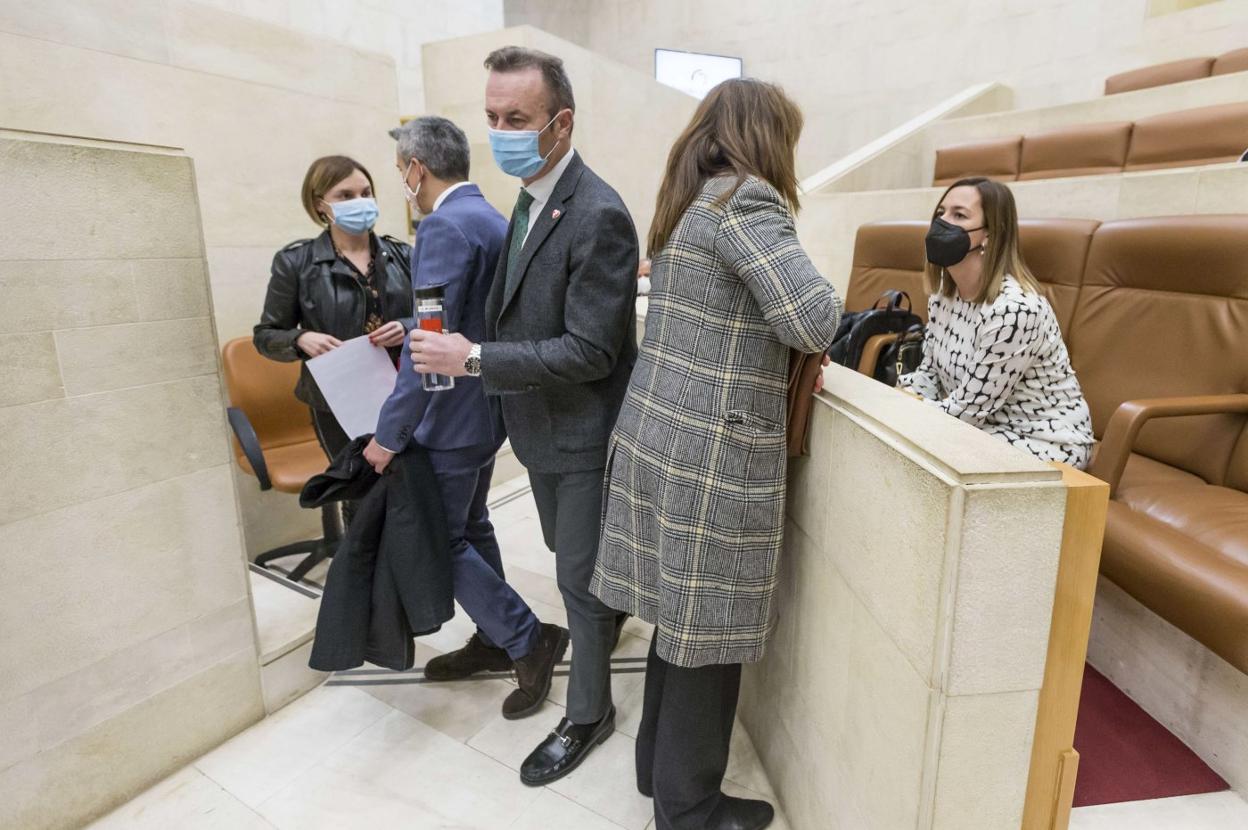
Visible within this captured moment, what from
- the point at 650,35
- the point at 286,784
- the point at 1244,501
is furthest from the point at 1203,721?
the point at 650,35

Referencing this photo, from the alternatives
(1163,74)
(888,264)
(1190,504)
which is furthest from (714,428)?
(1163,74)

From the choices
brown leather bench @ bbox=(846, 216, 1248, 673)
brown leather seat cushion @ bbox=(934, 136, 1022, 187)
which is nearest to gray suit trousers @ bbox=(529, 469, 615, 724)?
brown leather bench @ bbox=(846, 216, 1248, 673)

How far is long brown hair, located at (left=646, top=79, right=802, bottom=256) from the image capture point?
1171 millimetres

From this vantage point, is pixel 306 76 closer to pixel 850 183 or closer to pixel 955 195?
pixel 955 195

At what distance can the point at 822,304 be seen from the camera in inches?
42.6

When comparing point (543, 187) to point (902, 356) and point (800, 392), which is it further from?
point (902, 356)

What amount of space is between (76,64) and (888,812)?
298cm

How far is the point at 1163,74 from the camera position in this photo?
15.9ft

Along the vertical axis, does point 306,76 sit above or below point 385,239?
above

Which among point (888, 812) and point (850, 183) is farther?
point (850, 183)

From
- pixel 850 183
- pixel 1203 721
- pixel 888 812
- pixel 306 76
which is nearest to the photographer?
pixel 888 812

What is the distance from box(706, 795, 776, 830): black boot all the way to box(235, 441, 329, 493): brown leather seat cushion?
155 cm

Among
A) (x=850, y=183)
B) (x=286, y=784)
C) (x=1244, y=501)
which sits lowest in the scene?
(x=286, y=784)

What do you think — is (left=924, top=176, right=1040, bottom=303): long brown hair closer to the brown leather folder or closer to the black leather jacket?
the brown leather folder
